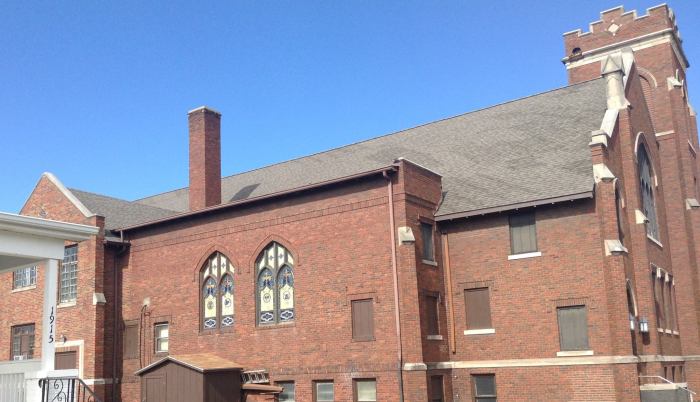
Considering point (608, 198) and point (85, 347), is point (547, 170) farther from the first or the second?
point (85, 347)

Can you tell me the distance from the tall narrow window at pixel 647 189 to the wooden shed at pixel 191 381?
1535cm

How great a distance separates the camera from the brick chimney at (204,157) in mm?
30031

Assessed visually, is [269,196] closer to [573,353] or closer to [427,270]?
[427,270]

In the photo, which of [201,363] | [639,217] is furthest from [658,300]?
[201,363]

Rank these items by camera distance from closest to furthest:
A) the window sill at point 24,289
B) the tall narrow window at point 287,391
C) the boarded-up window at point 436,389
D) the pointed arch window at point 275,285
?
1. the boarded-up window at point 436,389
2. the tall narrow window at point 287,391
3. the pointed arch window at point 275,285
4. the window sill at point 24,289

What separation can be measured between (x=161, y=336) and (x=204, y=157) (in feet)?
24.0

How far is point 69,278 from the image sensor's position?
29.5 metres

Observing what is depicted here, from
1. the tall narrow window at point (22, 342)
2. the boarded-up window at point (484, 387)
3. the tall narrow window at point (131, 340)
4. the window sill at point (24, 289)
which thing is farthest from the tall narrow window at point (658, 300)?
the window sill at point (24, 289)

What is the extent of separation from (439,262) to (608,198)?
18.5ft

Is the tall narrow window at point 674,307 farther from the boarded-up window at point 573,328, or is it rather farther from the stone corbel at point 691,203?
the boarded-up window at point 573,328

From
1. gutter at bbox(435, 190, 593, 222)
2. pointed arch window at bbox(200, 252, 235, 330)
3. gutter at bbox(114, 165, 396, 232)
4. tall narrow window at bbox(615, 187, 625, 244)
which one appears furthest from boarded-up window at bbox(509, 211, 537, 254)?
pointed arch window at bbox(200, 252, 235, 330)

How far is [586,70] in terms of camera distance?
3603 centimetres

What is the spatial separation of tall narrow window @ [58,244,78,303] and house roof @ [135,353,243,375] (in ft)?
20.9

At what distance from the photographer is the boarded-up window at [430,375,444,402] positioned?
883 inches
